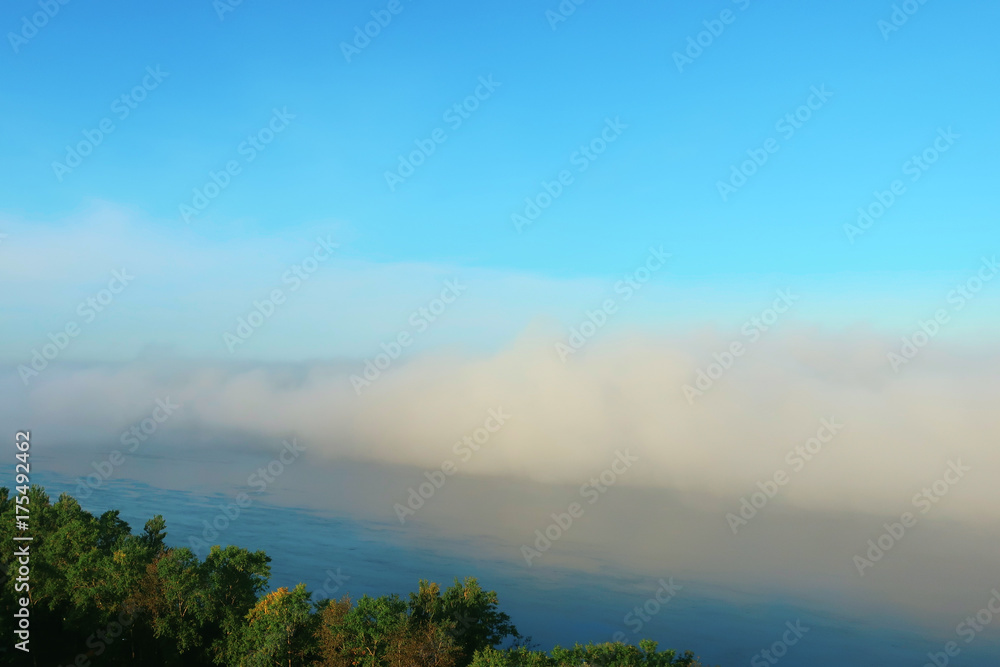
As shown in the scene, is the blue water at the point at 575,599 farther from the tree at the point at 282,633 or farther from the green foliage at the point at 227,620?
the tree at the point at 282,633

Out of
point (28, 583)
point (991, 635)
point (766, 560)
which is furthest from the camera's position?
point (766, 560)

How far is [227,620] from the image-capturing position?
41.9 metres

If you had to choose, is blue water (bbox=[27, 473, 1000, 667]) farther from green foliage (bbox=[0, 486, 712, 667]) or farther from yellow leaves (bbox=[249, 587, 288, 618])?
yellow leaves (bbox=[249, 587, 288, 618])

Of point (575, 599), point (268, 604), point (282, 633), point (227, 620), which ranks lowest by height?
point (227, 620)

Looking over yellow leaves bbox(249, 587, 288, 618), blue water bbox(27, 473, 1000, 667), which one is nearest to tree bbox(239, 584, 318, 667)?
yellow leaves bbox(249, 587, 288, 618)

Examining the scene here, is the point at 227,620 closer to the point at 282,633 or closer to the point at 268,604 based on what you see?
the point at 268,604

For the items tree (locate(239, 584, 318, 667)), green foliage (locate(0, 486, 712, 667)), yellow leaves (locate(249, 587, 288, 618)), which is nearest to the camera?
green foliage (locate(0, 486, 712, 667))

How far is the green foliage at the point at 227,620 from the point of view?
35344 millimetres

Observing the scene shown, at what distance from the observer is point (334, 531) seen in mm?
171750

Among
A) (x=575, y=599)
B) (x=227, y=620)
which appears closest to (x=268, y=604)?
(x=227, y=620)

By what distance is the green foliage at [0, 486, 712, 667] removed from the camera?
3534cm

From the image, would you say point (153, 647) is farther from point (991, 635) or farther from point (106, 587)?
point (991, 635)

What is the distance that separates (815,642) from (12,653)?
349 feet

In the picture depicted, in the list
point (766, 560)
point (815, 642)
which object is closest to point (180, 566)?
point (815, 642)
